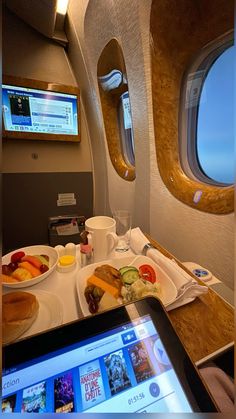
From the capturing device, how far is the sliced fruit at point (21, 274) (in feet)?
1.49

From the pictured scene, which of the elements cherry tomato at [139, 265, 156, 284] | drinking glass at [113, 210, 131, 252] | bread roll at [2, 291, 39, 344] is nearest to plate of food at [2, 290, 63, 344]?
bread roll at [2, 291, 39, 344]

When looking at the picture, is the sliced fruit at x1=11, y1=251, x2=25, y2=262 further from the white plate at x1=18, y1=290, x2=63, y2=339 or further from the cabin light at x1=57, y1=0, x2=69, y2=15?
the cabin light at x1=57, y1=0, x2=69, y2=15

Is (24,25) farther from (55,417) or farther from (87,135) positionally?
(55,417)

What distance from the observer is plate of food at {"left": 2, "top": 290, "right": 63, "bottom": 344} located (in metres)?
0.30

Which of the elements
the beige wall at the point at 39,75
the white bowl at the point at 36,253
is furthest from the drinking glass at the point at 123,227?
the beige wall at the point at 39,75

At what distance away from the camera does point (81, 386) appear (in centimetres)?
20

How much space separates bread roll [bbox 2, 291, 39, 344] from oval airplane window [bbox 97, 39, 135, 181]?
1.17m

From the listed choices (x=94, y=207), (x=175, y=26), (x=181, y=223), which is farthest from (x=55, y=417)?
(x=94, y=207)

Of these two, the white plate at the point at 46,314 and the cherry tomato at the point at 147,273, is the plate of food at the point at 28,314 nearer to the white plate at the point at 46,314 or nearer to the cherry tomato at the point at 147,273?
the white plate at the point at 46,314

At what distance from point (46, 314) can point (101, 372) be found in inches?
7.8

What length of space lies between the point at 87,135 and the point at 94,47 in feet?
2.03

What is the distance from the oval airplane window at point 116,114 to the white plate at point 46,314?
114 cm

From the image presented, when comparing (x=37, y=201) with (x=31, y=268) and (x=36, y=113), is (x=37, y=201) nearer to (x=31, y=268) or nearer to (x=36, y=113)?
(x=36, y=113)

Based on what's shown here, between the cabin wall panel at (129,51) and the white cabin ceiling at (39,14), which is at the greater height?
the white cabin ceiling at (39,14)
